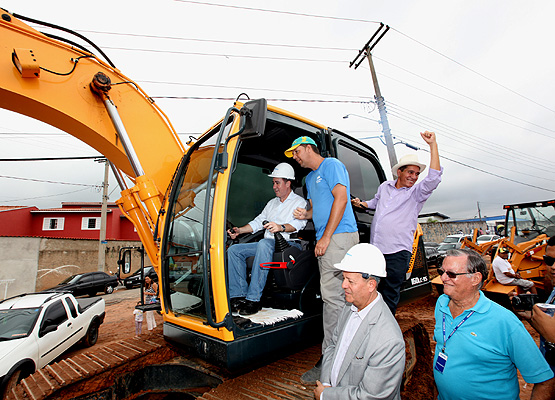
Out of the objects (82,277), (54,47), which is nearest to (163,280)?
(54,47)

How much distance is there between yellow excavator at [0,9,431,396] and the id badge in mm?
1048

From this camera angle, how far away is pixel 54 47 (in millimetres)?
2971

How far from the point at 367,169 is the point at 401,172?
3.37 feet

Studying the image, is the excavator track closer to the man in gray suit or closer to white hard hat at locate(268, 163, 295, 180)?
the man in gray suit

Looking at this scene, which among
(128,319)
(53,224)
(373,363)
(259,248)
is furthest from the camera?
(53,224)

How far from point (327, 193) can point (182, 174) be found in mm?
1405

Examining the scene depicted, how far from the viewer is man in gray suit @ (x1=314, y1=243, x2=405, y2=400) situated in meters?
1.64

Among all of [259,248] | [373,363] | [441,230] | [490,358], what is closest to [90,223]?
[259,248]

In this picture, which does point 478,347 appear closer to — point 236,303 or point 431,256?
point 236,303

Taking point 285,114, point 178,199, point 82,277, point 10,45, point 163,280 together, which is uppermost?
point 10,45

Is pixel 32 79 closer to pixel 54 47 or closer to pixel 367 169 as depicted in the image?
pixel 54 47

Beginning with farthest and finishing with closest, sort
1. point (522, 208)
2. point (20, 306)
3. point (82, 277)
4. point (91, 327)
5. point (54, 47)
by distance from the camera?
1. point (82, 277)
2. point (522, 208)
3. point (91, 327)
4. point (20, 306)
5. point (54, 47)

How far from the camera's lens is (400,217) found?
2.95 meters

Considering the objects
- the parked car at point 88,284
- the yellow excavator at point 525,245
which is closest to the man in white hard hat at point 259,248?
the yellow excavator at point 525,245
